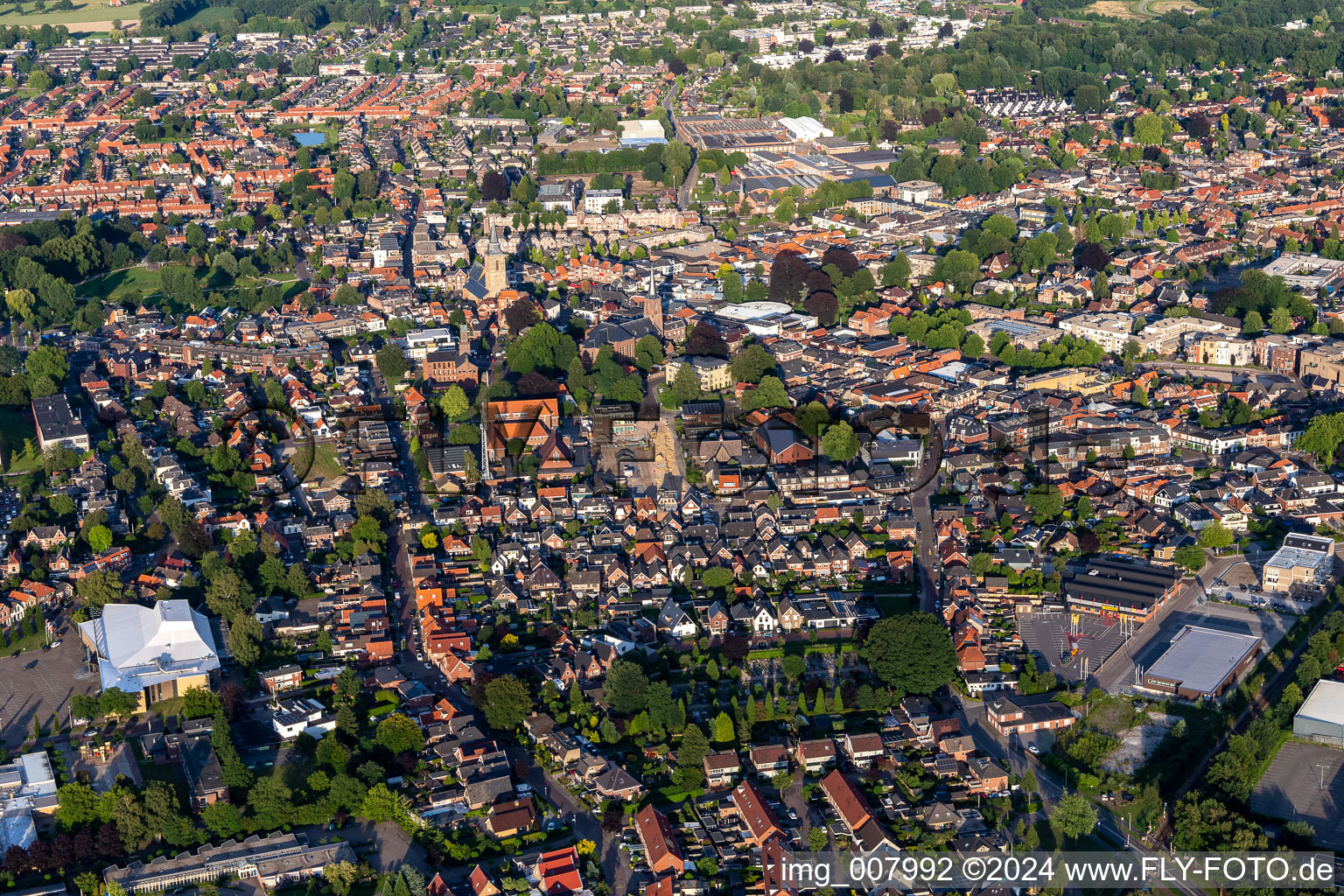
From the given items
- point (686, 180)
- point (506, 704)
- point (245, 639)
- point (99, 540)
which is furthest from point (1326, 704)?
point (686, 180)

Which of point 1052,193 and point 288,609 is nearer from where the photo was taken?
point 288,609

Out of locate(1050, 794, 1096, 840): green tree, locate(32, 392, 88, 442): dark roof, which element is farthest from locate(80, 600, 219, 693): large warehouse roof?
locate(1050, 794, 1096, 840): green tree

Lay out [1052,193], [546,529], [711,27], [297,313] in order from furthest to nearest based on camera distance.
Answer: [711,27] < [1052,193] < [297,313] < [546,529]

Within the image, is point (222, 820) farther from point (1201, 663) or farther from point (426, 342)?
point (426, 342)

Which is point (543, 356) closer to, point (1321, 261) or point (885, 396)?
point (885, 396)

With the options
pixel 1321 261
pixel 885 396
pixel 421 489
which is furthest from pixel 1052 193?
pixel 421 489

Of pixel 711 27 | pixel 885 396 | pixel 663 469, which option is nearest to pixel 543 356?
pixel 663 469

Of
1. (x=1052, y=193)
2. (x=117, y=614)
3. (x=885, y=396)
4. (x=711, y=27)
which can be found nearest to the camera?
(x=117, y=614)
